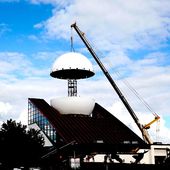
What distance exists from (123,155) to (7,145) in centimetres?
3193

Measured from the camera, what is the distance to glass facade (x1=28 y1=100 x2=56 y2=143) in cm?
7974

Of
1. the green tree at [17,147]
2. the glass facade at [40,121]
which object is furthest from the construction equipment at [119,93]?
the green tree at [17,147]

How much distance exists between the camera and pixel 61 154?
75375 mm

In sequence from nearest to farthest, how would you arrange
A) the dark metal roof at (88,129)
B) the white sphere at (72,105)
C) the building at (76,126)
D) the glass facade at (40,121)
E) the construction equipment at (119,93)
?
the building at (76,126) < the dark metal roof at (88,129) < the glass facade at (40,121) < the white sphere at (72,105) < the construction equipment at (119,93)

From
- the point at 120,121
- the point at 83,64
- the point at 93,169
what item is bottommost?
the point at 93,169

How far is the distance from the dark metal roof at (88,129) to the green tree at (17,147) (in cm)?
1472

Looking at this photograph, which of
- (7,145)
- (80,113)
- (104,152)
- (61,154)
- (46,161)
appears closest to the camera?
(7,145)

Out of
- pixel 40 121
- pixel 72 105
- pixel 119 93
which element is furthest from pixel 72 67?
pixel 119 93

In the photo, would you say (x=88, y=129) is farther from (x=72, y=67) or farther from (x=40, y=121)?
(x=72, y=67)

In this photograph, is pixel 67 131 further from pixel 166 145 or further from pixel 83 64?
pixel 166 145

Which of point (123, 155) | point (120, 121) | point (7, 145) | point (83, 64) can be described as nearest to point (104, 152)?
point (123, 155)

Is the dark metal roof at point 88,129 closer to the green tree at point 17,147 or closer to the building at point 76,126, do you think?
the building at point 76,126

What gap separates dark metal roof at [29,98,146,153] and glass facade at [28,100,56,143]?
2.55ft

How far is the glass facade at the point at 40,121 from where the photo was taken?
79.7 metres
